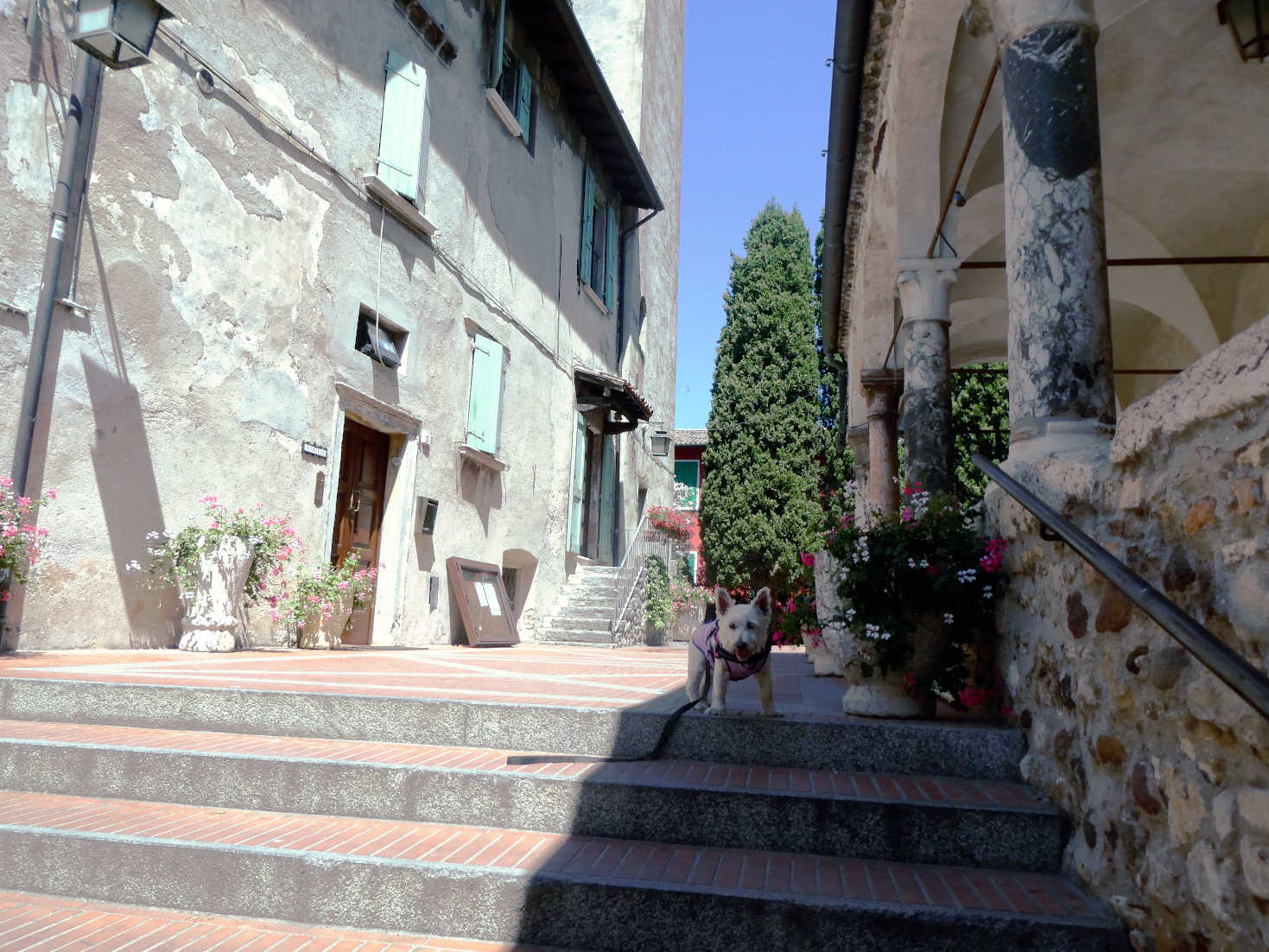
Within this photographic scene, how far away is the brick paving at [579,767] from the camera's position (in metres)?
2.86

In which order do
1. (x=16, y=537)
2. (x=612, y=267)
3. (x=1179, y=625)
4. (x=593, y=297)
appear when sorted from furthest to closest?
(x=612, y=267), (x=593, y=297), (x=16, y=537), (x=1179, y=625)

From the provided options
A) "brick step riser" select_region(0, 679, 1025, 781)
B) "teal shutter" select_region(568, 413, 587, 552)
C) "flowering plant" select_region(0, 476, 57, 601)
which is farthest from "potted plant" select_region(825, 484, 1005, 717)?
"teal shutter" select_region(568, 413, 587, 552)

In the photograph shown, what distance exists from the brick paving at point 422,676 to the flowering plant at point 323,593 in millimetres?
350

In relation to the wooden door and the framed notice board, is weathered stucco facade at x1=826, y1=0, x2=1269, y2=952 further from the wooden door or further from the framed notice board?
the framed notice board

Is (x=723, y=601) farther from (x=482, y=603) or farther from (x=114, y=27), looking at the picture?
(x=482, y=603)

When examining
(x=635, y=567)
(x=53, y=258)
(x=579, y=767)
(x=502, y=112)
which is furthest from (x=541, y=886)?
(x=635, y=567)

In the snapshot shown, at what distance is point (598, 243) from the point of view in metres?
15.0

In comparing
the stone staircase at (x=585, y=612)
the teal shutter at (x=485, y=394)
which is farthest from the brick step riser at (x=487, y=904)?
the stone staircase at (x=585, y=612)

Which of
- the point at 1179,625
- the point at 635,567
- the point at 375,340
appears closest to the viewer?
the point at 1179,625

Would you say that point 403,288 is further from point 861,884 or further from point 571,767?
point 861,884

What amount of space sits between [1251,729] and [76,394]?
21.0 feet

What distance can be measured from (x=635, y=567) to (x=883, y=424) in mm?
5506

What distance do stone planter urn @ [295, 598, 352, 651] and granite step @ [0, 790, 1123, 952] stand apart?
4.34 meters

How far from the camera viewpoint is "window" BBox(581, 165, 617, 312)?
1405cm
